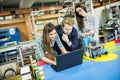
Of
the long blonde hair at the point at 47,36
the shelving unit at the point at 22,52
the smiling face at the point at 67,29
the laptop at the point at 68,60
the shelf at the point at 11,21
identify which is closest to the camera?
the laptop at the point at 68,60

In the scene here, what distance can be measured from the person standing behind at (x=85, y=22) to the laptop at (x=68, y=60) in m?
0.58

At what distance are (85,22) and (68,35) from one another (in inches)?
21.8

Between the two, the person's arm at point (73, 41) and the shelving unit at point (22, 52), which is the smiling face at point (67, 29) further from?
the shelving unit at point (22, 52)

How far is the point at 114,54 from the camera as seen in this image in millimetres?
1796

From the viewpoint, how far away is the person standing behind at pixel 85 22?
2.10 m

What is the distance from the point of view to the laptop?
1.41 m

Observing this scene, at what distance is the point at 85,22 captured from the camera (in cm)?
226

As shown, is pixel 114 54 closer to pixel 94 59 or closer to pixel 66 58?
pixel 94 59

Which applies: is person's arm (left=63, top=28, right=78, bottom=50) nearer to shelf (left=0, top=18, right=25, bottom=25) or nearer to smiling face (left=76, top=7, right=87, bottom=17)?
smiling face (left=76, top=7, right=87, bottom=17)

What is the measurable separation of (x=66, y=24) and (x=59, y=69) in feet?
1.81

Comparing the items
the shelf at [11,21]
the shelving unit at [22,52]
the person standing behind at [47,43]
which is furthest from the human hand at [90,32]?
the shelf at [11,21]

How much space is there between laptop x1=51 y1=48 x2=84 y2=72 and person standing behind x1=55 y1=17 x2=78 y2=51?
Result: 26 cm

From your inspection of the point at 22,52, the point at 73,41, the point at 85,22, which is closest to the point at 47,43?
the point at 73,41

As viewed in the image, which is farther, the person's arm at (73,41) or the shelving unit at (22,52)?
the shelving unit at (22,52)
